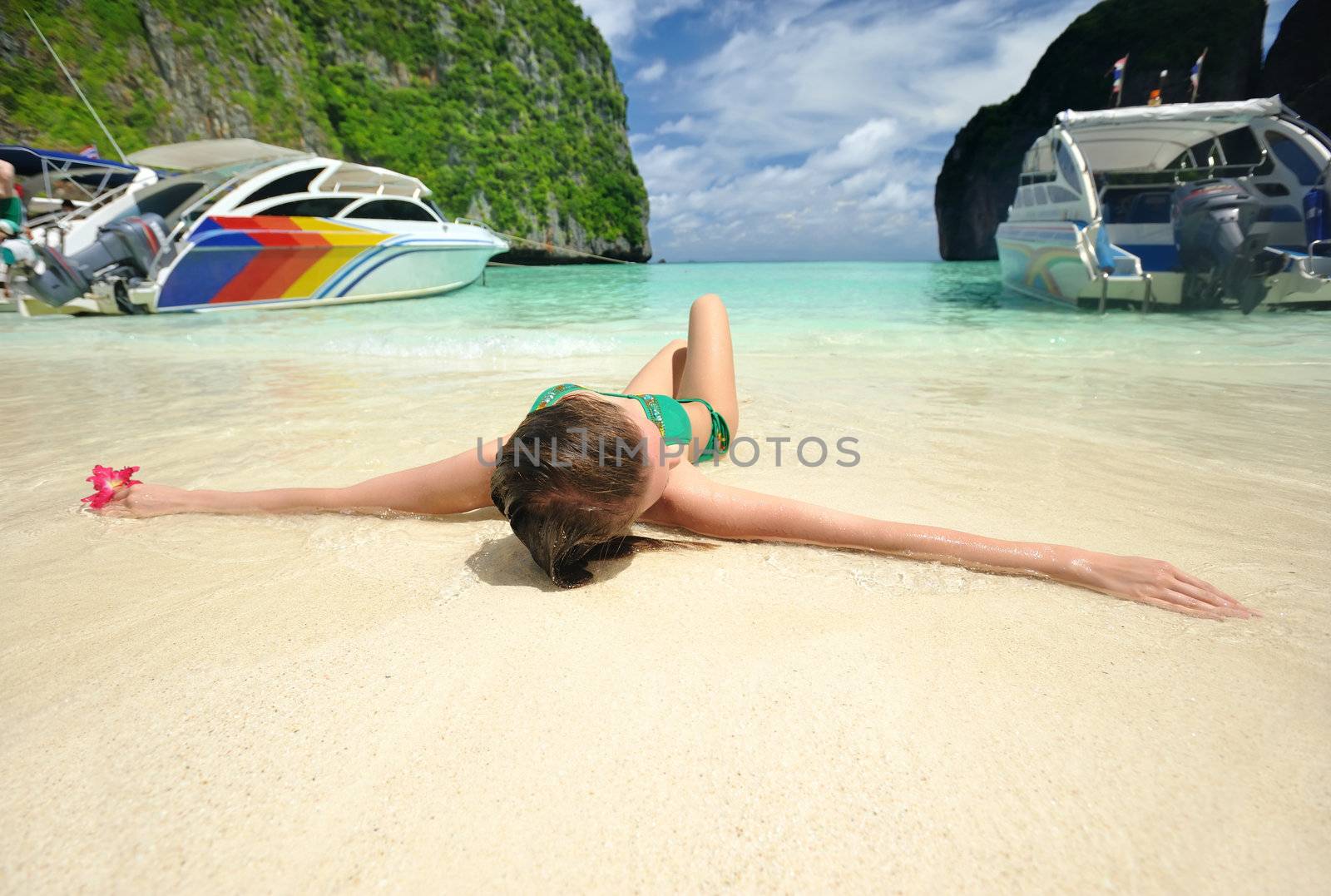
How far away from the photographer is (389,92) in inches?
1363

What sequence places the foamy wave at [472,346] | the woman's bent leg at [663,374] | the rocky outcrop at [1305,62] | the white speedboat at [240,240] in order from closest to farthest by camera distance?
1. the woman's bent leg at [663,374]
2. the foamy wave at [472,346]
3. the white speedboat at [240,240]
4. the rocky outcrop at [1305,62]

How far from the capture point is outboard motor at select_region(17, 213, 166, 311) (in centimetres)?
847

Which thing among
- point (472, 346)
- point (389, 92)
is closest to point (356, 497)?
point (472, 346)

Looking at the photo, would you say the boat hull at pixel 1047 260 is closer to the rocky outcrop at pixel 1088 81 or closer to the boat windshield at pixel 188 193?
the boat windshield at pixel 188 193

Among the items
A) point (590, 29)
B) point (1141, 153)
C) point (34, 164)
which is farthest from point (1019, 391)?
point (590, 29)

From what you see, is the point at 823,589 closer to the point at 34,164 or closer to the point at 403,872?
the point at 403,872

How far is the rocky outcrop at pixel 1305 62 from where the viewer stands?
28.6 m

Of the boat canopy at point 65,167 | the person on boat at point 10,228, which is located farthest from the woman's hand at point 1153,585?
the boat canopy at point 65,167

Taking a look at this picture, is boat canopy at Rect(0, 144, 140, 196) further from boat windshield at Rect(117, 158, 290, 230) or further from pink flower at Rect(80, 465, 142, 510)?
pink flower at Rect(80, 465, 142, 510)

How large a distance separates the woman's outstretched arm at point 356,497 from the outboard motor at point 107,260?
30.0ft

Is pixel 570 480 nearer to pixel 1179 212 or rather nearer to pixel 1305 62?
pixel 1179 212

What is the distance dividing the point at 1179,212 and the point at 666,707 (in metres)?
9.38

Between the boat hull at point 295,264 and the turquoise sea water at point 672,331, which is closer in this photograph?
the turquoise sea water at point 672,331

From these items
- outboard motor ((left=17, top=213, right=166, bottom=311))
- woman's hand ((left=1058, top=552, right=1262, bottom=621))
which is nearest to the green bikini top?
woman's hand ((left=1058, top=552, right=1262, bottom=621))
